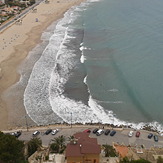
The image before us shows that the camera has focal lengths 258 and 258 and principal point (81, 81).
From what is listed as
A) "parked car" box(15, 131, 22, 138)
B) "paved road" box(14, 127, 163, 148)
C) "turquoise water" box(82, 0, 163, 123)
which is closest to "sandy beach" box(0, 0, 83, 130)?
"parked car" box(15, 131, 22, 138)

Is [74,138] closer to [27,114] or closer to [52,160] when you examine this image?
[52,160]

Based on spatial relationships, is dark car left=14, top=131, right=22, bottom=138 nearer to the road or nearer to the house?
the house

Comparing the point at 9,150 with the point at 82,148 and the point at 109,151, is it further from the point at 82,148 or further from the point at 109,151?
the point at 109,151

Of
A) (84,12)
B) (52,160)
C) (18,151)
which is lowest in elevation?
(84,12)

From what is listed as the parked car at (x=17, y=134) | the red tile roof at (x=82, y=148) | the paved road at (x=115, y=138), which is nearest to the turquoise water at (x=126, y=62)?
the paved road at (x=115, y=138)

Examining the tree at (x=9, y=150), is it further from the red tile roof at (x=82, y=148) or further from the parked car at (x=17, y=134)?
the parked car at (x=17, y=134)

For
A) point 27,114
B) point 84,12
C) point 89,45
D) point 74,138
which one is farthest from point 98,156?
point 84,12

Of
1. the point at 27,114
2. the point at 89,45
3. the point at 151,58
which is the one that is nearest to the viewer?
the point at 27,114

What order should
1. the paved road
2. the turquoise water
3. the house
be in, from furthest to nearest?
the turquoise water
the paved road
the house

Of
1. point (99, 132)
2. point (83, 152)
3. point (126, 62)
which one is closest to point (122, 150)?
point (99, 132)
